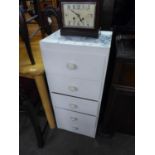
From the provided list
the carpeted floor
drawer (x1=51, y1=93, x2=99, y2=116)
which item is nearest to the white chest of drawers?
drawer (x1=51, y1=93, x2=99, y2=116)

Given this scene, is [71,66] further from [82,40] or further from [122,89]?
[122,89]

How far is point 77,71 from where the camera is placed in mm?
694

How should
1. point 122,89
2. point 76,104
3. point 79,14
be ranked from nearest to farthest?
point 79,14 < point 122,89 < point 76,104

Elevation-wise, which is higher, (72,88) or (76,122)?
(72,88)

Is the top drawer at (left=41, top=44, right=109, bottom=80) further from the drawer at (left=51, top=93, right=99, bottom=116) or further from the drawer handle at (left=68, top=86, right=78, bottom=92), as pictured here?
the drawer at (left=51, top=93, right=99, bottom=116)

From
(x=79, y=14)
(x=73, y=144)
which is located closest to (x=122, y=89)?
(x=79, y=14)

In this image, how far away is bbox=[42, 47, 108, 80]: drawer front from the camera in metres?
0.62

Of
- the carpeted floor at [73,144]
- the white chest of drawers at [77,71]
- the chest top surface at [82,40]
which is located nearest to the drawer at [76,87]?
the white chest of drawers at [77,71]

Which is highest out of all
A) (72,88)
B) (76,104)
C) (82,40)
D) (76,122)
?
(82,40)

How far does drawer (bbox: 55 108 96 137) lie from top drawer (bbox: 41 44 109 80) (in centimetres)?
38

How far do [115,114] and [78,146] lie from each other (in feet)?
1.45

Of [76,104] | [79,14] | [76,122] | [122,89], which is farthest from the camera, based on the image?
[76,122]

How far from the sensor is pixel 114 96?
80 centimetres

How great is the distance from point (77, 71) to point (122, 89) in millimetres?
293
